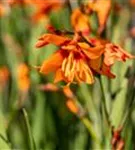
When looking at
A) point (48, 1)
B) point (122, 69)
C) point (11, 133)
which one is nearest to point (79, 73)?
point (122, 69)

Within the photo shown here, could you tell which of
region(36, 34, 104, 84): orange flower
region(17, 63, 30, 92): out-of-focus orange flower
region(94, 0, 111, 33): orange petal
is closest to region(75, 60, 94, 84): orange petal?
region(36, 34, 104, 84): orange flower

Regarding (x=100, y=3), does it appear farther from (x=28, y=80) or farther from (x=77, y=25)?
(x=28, y=80)

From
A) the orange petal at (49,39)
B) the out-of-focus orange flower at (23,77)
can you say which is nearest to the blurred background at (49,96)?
the out-of-focus orange flower at (23,77)

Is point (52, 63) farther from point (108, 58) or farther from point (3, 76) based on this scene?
point (3, 76)

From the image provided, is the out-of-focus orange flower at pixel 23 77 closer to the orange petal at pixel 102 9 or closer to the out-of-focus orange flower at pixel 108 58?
the orange petal at pixel 102 9

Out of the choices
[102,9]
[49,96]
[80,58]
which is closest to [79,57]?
[80,58]
